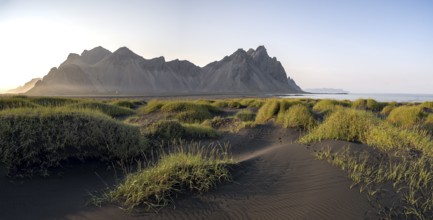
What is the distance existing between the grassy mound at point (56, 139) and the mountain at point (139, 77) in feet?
369

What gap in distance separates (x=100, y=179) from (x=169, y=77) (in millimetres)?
167450

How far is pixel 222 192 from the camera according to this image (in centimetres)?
566

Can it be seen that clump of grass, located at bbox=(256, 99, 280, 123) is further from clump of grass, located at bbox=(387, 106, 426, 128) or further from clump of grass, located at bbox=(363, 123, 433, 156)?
clump of grass, located at bbox=(363, 123, 433, 156)

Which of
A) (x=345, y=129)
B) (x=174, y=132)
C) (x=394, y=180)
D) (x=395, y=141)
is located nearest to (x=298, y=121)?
(x=345, y=129)

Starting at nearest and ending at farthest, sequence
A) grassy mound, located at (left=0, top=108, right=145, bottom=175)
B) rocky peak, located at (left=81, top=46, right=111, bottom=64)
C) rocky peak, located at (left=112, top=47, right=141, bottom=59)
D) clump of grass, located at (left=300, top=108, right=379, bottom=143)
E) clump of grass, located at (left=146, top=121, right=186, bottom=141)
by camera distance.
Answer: grassy mound, located at (left=0, top=108, right=145, bottom=175)
clump of grass, located at (left=300, top=108, right=379, bottom=143)
clump of grass, located at (left=146, top=121, right=186, bottom=141)
rocky peak, located at (left=112, top=47, right=141, bottom=59)
rocky peak, located at (left=81, top=46, right=111, bottom=64)

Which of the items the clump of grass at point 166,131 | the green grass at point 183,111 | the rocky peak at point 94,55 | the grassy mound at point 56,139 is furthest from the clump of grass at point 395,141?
the rocky peak at point 94,55

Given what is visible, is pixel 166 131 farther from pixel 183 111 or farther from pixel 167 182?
pixel 183 111

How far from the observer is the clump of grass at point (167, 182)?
5164 millimetres

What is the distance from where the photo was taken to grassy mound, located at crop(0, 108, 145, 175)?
21.9 ft

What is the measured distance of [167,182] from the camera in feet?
18.1

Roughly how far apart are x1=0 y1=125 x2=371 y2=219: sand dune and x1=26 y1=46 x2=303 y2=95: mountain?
4515 inches

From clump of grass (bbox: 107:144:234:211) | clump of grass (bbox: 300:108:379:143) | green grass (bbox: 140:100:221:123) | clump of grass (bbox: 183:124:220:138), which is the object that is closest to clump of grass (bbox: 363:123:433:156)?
clump of grass (bbox: 300:108:379:143)

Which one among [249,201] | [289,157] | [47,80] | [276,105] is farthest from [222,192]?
[47,80]

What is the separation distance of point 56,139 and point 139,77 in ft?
504
